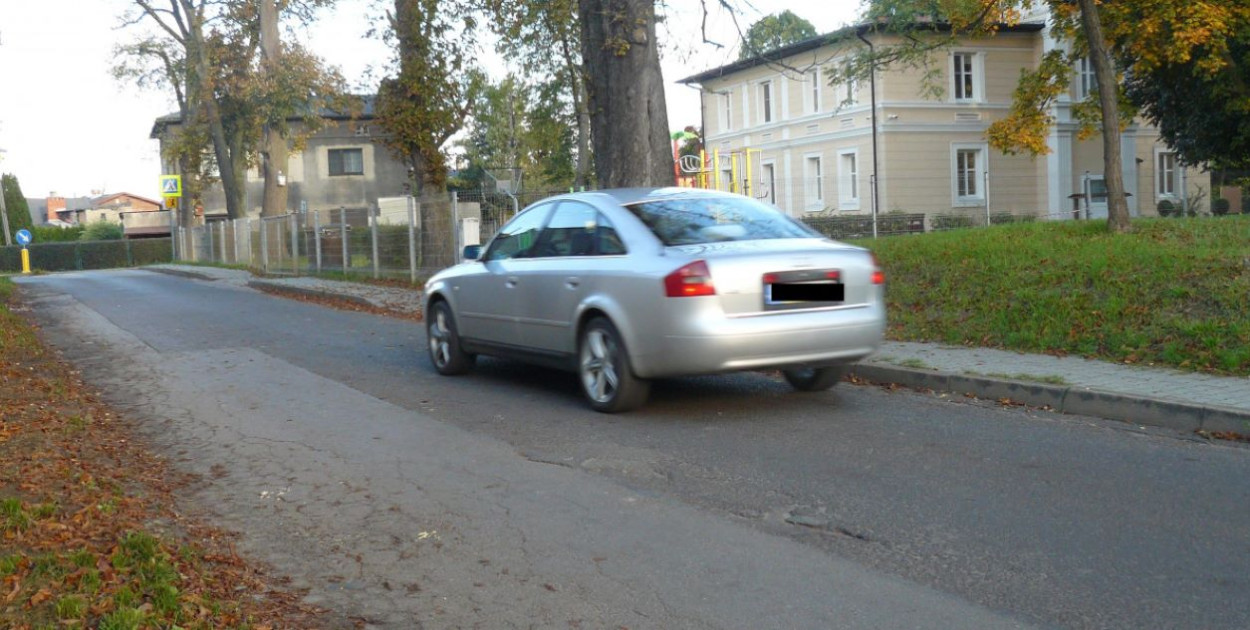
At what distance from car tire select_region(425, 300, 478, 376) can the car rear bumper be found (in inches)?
118

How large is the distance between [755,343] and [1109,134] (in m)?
9.22

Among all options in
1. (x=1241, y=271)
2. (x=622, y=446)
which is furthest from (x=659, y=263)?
(x=1241, y=271)

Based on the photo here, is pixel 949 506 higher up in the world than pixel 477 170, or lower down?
lower down

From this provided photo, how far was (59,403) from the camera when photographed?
9234 mm

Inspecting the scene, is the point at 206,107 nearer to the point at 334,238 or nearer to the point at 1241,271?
the point at 334,238

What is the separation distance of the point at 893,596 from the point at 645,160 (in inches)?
443

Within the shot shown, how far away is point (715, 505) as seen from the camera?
19.1 feet

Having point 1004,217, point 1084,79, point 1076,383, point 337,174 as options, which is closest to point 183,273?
point 1004,217

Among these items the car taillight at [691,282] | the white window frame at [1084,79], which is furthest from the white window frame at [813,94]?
the car taillight at [691,282]

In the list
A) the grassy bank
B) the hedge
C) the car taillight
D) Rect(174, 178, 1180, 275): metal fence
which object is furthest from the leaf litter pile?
the hedge

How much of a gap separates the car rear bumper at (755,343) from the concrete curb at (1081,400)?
112 centimetres

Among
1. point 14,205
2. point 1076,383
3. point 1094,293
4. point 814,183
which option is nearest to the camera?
point 1076,383

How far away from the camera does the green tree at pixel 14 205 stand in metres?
87.3

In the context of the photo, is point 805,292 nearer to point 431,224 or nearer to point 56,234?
point 431,224
